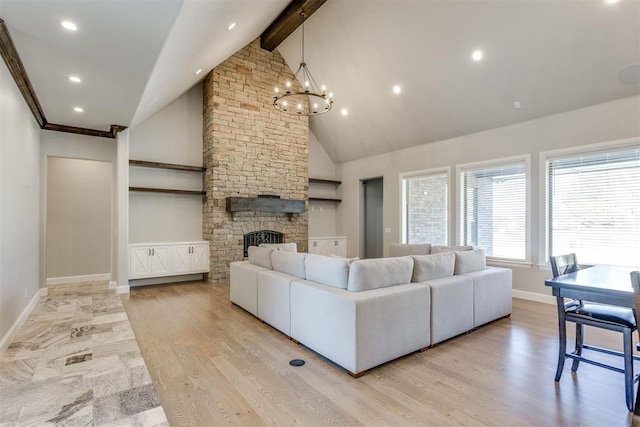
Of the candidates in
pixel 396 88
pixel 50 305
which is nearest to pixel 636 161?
pixel 396 88

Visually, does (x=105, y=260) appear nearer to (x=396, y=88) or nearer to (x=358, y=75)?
(x=358, y=75)

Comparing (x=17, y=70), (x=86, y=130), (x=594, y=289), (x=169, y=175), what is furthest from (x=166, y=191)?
(x=594, y=289)

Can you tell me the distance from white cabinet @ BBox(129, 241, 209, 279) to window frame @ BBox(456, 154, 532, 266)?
17.0 ft

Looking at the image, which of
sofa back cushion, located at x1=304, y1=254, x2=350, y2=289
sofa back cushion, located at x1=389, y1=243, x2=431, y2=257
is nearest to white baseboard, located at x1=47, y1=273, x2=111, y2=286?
sofa back cushion, located at x1=304, y1=254, x2=350, y2=289

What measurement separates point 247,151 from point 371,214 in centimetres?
378

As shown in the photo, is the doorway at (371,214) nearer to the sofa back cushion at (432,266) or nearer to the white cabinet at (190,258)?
the white cabinet at (190,258)

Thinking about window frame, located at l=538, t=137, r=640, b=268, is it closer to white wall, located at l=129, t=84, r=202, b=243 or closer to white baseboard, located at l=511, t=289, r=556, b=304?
white baseboard, located at l=511, t=289, r=556, b=304

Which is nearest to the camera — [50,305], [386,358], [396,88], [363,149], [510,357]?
[386,358]

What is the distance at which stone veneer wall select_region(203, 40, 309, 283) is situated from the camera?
663 cm

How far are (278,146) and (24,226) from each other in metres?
4.80

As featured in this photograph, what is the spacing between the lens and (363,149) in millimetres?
8227

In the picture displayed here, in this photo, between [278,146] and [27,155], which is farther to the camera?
[278,146]

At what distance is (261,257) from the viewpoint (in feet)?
14.3

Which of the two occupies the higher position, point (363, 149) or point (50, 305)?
point (363, 149)
